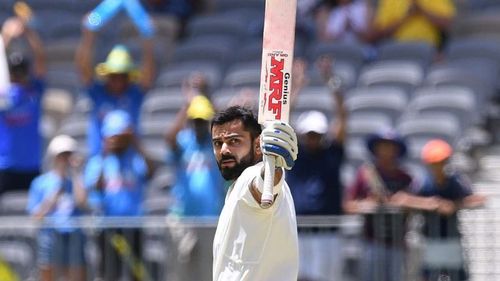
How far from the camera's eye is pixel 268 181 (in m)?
6.21

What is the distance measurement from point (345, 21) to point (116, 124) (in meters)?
3.61

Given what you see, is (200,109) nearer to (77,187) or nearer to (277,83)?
(77,187)

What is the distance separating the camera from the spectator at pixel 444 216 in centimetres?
1048

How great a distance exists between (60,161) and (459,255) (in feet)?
11.0

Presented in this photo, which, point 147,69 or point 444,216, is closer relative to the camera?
point 444,216

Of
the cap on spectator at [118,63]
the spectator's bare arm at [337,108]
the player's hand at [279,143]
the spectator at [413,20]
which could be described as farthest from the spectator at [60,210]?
the player's hand at [279,143]

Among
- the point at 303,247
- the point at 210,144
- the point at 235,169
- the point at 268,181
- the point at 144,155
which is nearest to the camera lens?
the point at 268,181

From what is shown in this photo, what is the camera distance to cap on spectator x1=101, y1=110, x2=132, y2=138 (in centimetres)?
1191

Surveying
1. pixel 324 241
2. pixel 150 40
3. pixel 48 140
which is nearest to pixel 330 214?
pixel 324 241

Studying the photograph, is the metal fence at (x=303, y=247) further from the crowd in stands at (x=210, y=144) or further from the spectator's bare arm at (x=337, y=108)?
the spectator's bare arm at (x=337, y=108)

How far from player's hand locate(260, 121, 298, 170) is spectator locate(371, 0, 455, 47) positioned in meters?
8.07

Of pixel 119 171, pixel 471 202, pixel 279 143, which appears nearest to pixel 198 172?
pixel 119 171

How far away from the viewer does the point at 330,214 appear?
36.6ft

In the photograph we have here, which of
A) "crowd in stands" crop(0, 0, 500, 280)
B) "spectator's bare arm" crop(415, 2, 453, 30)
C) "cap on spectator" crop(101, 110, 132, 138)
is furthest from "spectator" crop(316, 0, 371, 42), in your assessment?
"cap on spectator" crop(101, 110, 132, 138)
